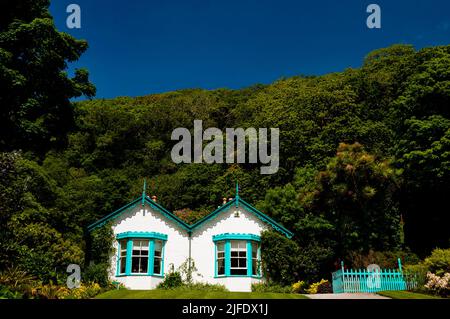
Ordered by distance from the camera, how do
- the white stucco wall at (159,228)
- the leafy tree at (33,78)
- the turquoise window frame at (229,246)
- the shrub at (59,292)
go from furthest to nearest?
the white stucco wall at (159,228), the turquoise window frame at (229,246), the leafy tree at (33,78), the shrub at (59,292)

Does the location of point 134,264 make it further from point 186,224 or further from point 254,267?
point 254,267

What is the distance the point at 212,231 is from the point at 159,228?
3025 mm

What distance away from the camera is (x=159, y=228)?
81.4ft

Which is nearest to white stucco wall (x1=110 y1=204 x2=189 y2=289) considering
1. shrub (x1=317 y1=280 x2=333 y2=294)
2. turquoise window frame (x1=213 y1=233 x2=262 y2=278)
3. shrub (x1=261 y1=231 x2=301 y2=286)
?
turquoise window frame (x1=213 y1=233 x2=262 y2=278)

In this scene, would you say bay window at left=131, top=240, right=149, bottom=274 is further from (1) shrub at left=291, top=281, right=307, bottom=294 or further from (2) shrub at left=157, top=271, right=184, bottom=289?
(1) shrub at left=291, top=281, right=307, bottom=294

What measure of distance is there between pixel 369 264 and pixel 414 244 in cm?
1025

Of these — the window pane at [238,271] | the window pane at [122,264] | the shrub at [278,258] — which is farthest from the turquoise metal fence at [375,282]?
the window pane at [122,264]

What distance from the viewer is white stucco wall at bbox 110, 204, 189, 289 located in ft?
80.3

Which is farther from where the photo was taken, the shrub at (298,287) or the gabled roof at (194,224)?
the gabled roof at (194,224)

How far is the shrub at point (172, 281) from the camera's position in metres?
23.6

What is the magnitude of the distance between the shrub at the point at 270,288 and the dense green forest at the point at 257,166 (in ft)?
5.25

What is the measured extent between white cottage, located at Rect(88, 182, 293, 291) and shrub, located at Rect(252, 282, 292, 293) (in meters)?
0.39

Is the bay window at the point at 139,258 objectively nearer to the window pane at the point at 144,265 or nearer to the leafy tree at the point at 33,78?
the window pane at the point at 144,265
